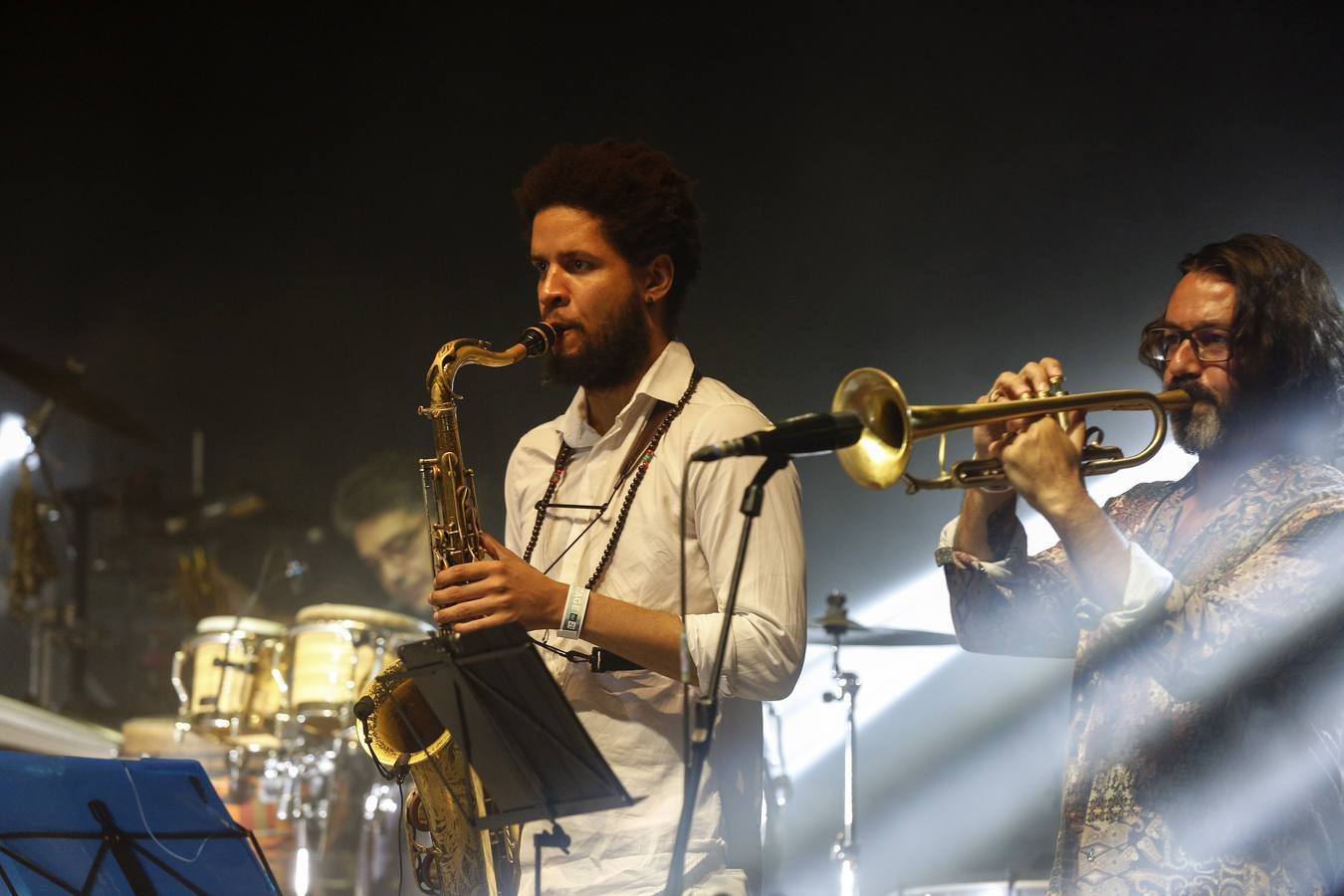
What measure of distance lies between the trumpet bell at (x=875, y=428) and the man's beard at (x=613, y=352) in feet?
2.03

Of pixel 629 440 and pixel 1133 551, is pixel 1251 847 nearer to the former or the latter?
pixel 1133 551

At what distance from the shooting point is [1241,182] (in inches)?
184

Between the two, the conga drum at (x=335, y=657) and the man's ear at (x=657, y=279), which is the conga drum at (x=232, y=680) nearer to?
the conga drum at (x=335, y=657)

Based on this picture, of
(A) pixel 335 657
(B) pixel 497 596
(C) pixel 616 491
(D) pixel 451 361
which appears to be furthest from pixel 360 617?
(B) pixel 497 596

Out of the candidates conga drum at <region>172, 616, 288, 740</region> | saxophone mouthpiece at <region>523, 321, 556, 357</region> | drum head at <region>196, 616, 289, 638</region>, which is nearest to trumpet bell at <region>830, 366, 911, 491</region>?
saxophone mouthpiece at <region>523, 321, 556, 357</region>

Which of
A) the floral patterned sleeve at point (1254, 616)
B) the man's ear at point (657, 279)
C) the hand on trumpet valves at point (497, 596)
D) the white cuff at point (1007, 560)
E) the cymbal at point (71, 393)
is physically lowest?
the floral patterned sleeve at point (1254, 616)

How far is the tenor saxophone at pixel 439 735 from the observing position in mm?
2752

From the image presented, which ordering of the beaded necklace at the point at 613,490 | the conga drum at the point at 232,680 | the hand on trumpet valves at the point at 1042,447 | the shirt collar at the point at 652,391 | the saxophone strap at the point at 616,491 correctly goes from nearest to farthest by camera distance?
1. the hand on trumpet valves at the point at 1042,447
2. the saxophone strap at the point at 616,491
3. the beaded necklace at the point at 613,490
4. the shirt collar at the point at 652,391
5. the conga drum at the point at 232,680

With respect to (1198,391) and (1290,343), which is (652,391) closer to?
(1198,391)

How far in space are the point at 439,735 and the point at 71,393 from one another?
16.9 ft

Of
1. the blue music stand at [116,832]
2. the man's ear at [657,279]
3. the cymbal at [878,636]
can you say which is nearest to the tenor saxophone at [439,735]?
the man's ear at [657,279]

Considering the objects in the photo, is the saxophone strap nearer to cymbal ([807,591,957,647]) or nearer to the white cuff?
the white cuff

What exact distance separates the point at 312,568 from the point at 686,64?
3440 millimetres

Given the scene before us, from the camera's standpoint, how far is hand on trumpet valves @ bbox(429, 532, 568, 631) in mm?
2295
